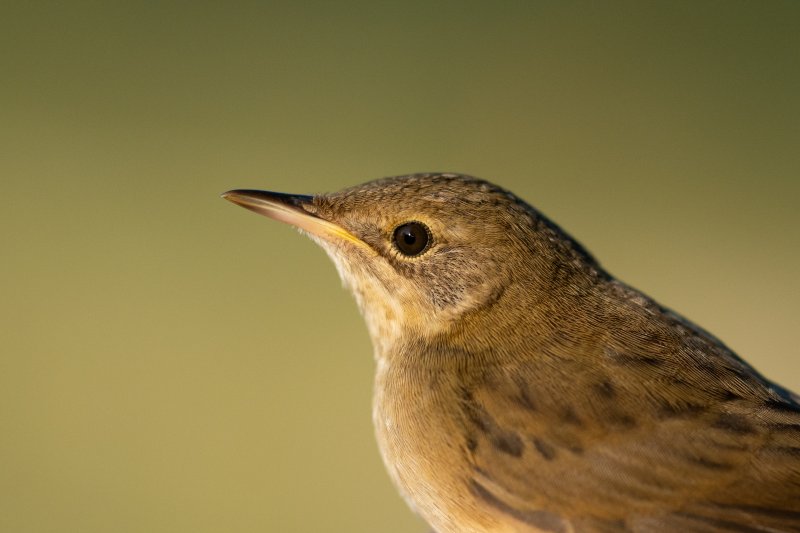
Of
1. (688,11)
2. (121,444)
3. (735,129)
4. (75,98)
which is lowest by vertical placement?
(121,444)

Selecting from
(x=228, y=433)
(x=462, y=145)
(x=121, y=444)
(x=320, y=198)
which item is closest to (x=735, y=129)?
(x=462, y=145)

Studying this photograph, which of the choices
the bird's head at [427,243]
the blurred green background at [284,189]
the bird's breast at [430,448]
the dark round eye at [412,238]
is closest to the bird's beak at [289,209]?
the bird's head at [427,243]

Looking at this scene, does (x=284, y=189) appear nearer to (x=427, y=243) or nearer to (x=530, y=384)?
(x=427, y=243)

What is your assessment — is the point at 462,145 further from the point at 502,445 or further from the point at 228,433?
the point at 502,445

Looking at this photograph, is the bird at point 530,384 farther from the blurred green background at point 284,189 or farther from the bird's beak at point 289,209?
the blurred green background at point 284,189

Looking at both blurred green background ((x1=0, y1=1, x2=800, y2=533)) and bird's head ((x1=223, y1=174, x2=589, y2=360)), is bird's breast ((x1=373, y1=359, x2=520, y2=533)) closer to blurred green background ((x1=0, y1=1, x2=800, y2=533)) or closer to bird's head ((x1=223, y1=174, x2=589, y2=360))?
bird's head ((x1=223, y1=174, x2=589, y2=360))

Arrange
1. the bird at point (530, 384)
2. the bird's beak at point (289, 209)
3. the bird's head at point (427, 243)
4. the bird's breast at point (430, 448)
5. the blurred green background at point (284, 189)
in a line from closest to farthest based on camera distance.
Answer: the bird at point (530, 384)
the bird's breast at point (430, 448)
the bird's head at point (427, 243)
the bird's beak at point (289, 209)
the blurred green background at point (284, 189)
